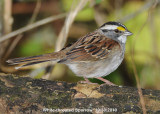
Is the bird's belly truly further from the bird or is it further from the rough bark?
the rough bark

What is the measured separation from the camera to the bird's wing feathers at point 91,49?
3.47 m

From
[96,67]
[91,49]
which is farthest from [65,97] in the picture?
[91,49]

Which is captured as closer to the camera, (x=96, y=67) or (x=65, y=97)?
(x=65, y=97)

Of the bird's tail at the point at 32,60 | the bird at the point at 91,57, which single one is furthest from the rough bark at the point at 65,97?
the bird at the point at 91,57

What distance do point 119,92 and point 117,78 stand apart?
2093 mm

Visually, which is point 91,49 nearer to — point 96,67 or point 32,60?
point 96,67

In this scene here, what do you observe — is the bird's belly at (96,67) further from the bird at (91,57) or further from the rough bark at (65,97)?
the rough bark at (65,97)

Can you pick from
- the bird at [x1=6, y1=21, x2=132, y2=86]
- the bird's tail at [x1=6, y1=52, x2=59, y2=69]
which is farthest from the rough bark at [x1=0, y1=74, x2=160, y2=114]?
the bird at [x1=6, y1=21, x2=132, y2=86]

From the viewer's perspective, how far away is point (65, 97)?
2.79 m

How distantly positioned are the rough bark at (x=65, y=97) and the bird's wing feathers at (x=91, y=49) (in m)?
0.55

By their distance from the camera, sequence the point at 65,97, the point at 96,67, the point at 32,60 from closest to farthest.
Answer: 1. the point at 65,97
2. the point at 32,60
3. the point at 96,67

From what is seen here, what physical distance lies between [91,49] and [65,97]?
94 cm

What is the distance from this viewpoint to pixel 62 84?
295cm

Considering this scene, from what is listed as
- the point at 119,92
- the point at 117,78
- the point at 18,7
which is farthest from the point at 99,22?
the point at 119,92
